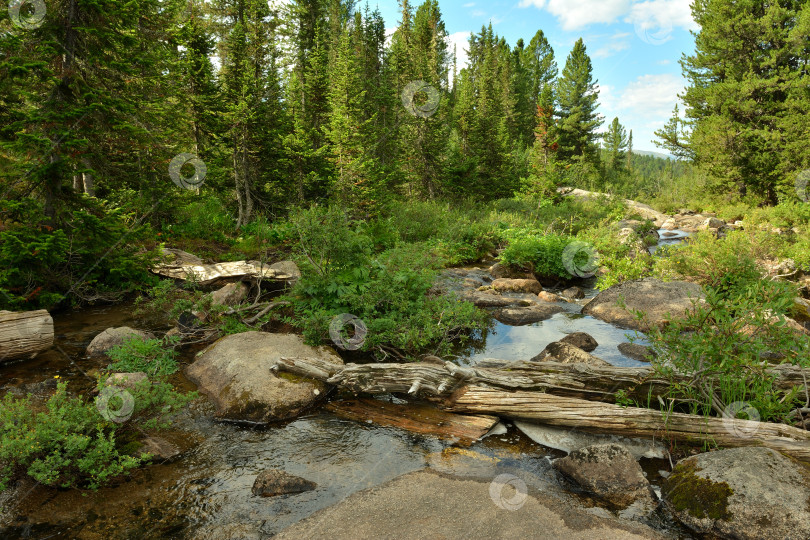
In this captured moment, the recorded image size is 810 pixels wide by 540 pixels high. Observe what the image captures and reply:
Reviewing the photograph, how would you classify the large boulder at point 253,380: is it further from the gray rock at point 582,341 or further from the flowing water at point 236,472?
the gray rock at point 582,341

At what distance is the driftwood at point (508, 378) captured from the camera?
5.43 m

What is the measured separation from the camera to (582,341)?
805 centimetres

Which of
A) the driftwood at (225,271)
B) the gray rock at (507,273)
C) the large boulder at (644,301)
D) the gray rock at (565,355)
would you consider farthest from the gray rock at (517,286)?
the driftwood at (225,271)

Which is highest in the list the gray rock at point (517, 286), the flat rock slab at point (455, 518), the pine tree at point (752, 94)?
the pine tree at point (752, 94)

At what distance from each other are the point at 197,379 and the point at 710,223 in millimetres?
30955

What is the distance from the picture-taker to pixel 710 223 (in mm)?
26875

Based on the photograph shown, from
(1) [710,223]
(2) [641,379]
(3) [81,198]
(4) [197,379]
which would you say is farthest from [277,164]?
(1) [710,223]

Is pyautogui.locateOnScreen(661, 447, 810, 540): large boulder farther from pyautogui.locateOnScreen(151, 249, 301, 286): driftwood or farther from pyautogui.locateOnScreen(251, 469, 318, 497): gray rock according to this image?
pyautogui.locateOnScreen(151, 249, 301, 286): driftwood

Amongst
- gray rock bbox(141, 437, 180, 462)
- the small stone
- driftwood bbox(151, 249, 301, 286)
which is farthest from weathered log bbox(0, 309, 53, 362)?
the small stone

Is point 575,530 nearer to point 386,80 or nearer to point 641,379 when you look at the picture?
point 641,379

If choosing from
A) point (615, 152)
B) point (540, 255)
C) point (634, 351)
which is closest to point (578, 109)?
point (615, 152)

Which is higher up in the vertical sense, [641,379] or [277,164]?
[277,164]

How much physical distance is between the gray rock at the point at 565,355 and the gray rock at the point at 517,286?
17.8 feet

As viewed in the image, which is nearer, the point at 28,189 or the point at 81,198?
the point at 28,189
